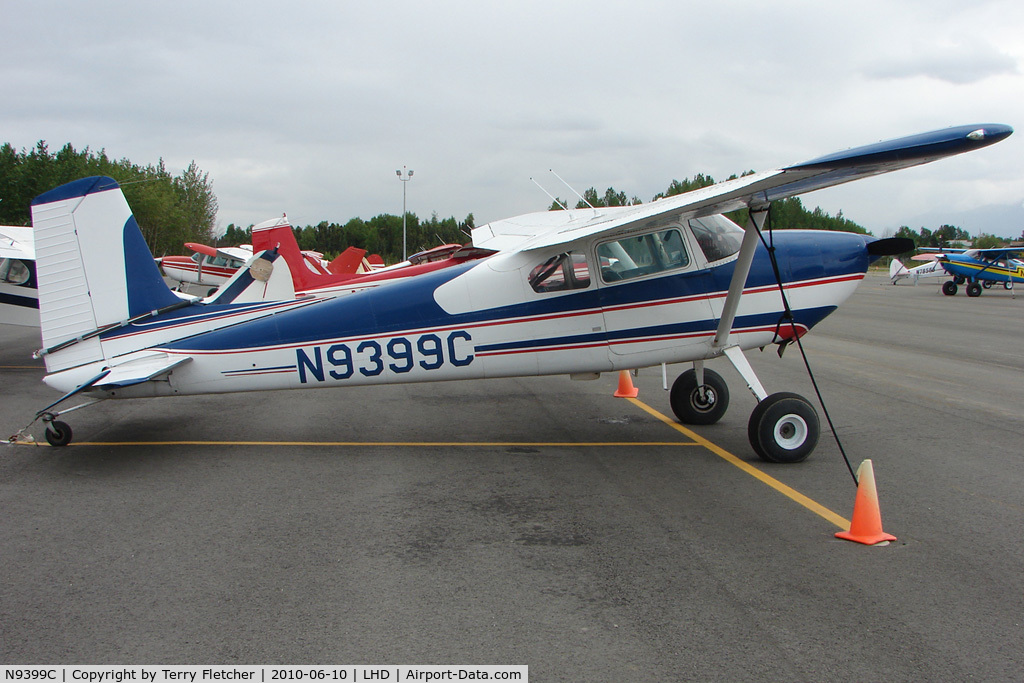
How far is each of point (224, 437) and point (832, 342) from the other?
14115 mm

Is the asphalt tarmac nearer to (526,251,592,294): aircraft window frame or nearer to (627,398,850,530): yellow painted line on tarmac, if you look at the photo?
(627,398,850,530): yellow painted line on tarmac

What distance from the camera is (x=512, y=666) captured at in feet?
10.4

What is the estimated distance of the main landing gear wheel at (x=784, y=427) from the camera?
6410 millimetres

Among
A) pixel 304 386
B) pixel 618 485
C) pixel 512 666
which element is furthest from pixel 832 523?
pixel 304 386

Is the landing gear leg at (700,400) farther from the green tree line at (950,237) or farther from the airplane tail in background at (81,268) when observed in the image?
the green tree line at (950,237)

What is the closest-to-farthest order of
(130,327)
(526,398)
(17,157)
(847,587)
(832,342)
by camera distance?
(847,587), (130,327), (526,398), (832,342), (17,157)

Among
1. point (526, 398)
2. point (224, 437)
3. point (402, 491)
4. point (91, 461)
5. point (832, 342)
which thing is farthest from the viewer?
point (832, 342)

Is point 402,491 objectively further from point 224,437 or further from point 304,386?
point 224,437

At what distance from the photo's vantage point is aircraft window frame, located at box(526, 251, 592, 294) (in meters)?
7.02

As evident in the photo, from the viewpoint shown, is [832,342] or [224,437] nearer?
[224,437]

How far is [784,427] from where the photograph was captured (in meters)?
6.49

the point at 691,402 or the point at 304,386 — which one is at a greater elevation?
the point at 304,386

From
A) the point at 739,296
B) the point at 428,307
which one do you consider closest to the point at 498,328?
the point at 428,307
